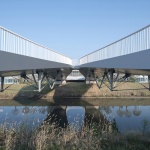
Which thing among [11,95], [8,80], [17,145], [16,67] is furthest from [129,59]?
[8,80]

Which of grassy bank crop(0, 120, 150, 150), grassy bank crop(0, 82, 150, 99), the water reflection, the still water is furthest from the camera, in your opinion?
grassy bank crop(0, 82, 150, 99)

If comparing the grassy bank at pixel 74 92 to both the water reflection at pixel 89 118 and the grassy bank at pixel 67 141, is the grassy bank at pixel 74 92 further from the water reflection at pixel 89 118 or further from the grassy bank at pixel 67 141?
the grassy bank at pixel 67 141

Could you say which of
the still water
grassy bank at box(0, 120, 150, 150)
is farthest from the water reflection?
grassy bank at box(0, 120, 150, 150)

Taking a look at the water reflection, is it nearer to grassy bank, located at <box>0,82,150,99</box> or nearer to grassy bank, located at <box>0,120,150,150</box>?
grassy bank, located at <box>0,120,150,150</box>

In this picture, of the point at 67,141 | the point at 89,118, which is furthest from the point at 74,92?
the point at 67,141

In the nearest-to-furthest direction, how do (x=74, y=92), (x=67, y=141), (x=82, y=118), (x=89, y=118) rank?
(x=67, y=141), (x=89, y=118), (x=82, y=118), (x=74, y=92)

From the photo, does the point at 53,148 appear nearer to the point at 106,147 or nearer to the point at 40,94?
the point at 106,147

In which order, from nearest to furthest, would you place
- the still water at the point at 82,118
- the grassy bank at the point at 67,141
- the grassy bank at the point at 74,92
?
the grassy bank at the point at 67,141, the still water at the point at 82,118, the grassy bank at the point at 74,92

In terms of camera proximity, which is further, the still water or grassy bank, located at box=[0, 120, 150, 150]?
the still water

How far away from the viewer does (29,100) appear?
4950 centimetres

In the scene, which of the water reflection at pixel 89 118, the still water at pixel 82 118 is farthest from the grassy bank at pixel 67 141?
the still water at pixel 82 118

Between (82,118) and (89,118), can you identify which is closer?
(89,118)

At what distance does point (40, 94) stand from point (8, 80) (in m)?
23.1

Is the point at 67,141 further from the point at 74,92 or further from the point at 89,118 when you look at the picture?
the point at 74,92
